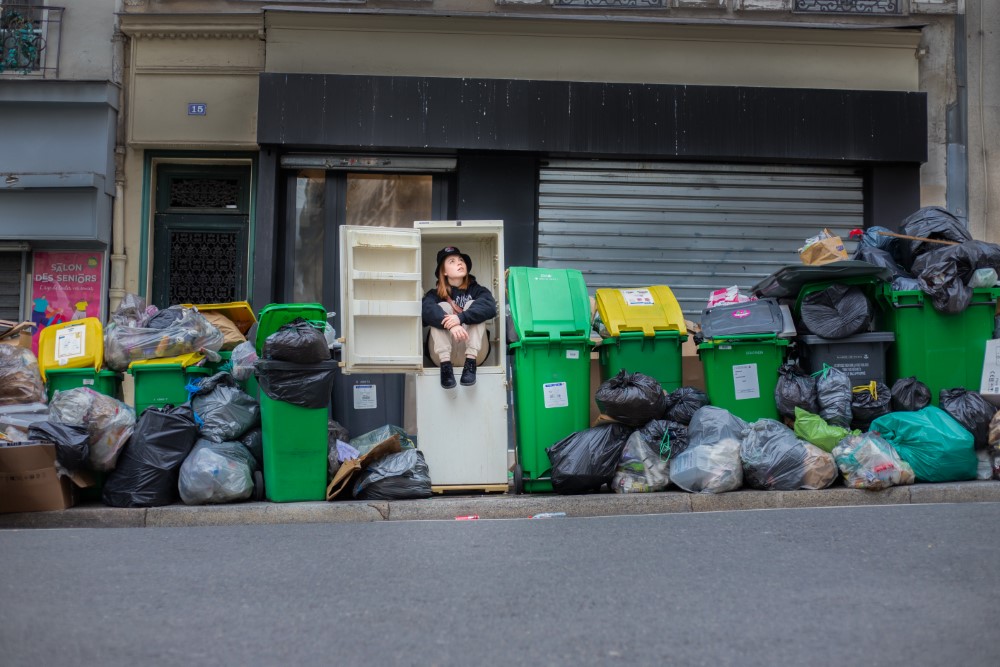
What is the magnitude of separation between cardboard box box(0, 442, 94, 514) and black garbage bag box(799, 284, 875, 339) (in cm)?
553

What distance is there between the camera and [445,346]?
24.1 ft

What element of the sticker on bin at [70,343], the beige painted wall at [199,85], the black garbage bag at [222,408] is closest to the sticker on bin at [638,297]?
the black garbage bag at [222,408]

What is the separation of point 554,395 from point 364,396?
1.93 meters

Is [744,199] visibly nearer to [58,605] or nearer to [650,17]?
[650,17]

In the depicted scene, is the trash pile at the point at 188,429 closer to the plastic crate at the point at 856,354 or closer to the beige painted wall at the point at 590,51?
the plastic crate at the point at 856,354

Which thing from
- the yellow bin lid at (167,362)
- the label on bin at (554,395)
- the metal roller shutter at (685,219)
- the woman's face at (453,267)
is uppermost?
the metal roller shutter at (685,219)

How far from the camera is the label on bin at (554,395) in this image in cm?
729

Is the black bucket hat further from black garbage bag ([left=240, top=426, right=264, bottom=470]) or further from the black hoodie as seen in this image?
black garbage bag ([left=240, top=426, right=264, bottom=470])

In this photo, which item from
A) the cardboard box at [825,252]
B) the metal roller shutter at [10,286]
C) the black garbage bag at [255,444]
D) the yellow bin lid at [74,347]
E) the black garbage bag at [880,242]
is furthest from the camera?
the metal roller shutter at [10,286]

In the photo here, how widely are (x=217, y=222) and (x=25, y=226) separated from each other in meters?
1.95

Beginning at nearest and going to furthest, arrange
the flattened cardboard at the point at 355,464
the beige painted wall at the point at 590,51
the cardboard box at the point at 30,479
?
the cardboard box at the point at 30,479 < the flattened cardboard at the point at 355,464 < the beige painted wall at the point at 590,51

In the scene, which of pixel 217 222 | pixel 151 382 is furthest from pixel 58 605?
pixel 217 222

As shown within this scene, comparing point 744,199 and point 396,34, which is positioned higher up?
point 396,34

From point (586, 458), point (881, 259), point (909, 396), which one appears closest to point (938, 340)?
point (909, 396)
